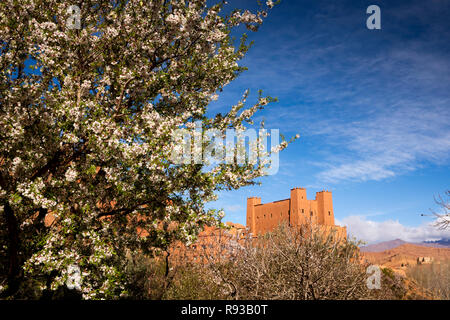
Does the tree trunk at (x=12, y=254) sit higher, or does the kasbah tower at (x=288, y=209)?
the kasbah tower at (x=288, y=209)

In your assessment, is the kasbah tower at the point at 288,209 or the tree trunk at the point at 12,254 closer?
the tree trunk at the point at 12,254

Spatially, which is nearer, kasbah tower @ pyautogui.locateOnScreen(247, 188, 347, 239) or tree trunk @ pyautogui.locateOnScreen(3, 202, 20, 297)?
tree trunk @ pyautogui.locateOnScreen(3, 202, 20, 297)

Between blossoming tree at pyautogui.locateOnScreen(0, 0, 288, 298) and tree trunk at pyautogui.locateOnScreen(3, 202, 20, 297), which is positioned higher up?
blossoming tree at pyautogui.locateOnScreen(0, 0, 288, 298)

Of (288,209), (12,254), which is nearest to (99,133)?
(12,254)

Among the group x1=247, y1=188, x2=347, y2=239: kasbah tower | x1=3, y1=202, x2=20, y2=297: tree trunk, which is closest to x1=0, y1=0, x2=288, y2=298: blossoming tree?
x1=3, y1=202, x2=20, y2=297: tree trunk

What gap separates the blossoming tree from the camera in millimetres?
7801

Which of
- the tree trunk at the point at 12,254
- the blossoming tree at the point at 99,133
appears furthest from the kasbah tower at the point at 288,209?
the tree trunk at the point at 12,254

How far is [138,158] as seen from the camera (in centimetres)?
813

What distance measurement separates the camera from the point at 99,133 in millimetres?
7961

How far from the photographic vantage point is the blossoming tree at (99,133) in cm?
780

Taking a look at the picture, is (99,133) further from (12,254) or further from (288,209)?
(288,209)

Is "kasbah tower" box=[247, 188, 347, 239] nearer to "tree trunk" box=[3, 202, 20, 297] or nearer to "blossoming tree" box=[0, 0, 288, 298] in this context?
"blossoming tree" box=[0, 0, 288, 298]

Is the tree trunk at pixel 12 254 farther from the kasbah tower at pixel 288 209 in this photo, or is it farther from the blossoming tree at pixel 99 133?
the kasbah tower at pixel 288 209
